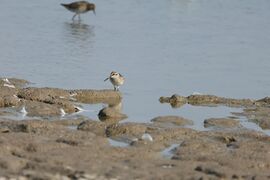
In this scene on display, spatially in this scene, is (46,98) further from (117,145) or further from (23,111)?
(117,145)

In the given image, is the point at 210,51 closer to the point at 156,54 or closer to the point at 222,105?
the point at 156,54

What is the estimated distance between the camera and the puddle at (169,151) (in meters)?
9.80

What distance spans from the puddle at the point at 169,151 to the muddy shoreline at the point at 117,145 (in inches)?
0.5

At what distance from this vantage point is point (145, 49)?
19.3 metres

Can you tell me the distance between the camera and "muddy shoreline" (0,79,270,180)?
8.34 meters

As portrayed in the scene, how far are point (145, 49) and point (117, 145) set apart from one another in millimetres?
9207

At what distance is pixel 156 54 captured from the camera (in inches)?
738

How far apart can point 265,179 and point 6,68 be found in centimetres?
884

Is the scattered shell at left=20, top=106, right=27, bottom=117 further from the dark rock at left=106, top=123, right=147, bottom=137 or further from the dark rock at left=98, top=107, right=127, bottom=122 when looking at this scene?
the dark rock at left=106, top=123, right=147, bottom=137

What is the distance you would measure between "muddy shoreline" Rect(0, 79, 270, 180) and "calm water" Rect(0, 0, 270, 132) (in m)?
0.76

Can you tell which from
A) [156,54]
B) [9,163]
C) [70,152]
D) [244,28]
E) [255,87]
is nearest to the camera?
[9,163]

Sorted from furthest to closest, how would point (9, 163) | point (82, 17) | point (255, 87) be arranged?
point (82, 17) → point (255, 87) → point (9, 163)

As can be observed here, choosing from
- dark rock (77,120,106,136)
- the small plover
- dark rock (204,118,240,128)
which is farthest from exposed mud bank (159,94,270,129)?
dark rock (77,120,106,136)

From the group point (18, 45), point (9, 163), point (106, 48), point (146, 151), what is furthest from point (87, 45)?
point (9, 163)
